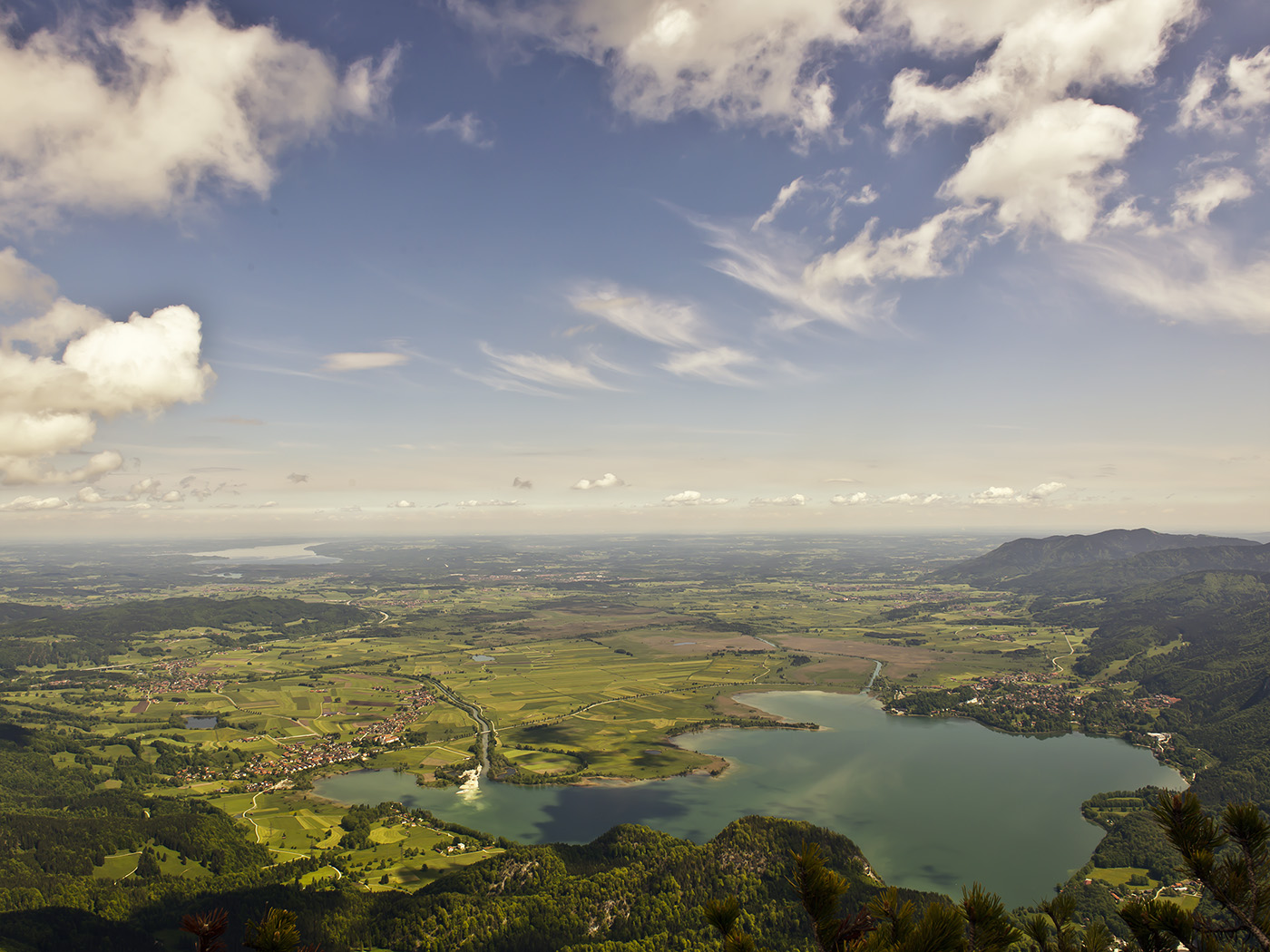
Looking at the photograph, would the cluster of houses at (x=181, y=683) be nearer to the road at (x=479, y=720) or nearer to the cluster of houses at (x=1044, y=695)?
the road at (x=479, y=720)

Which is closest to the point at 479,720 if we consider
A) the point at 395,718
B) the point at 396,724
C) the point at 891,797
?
the point at 396,724

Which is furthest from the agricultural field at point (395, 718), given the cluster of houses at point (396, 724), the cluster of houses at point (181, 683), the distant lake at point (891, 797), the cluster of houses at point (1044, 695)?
the cluster of houses at point (1044, 695)

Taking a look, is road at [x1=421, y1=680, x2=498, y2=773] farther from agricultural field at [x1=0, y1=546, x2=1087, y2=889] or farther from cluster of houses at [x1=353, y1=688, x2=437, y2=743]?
cluster of houses at [x1=353, y1=688, x2=437, y2=743]

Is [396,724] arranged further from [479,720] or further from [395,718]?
[479,720]

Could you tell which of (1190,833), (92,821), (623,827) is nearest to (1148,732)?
(623,827)

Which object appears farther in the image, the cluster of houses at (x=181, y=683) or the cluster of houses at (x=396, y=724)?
the cluster of houses at (x=181, y=683)

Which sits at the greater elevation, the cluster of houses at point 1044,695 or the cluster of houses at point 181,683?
the cluster of houses at point 1044,695

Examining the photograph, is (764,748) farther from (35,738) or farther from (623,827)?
(35,738)

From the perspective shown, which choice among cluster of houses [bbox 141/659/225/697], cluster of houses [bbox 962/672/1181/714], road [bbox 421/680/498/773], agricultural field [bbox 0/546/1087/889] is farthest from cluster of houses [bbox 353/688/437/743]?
cluster of houses [bbox 962/672/1181/714]
